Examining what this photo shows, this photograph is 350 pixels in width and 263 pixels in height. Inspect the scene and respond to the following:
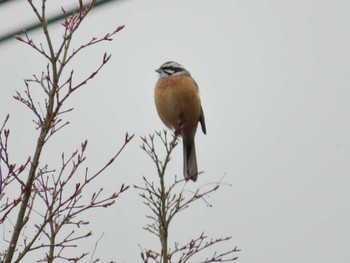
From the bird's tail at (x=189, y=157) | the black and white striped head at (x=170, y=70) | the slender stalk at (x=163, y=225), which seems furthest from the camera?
the black and white striped head at (x=170, y=70)

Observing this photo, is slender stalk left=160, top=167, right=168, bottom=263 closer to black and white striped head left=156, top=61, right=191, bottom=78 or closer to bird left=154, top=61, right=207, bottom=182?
bird left=154, top=61, right=207, bottom=182

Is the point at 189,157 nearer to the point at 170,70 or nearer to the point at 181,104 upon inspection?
the point at 181,104

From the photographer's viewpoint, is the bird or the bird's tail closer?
the bird's tail

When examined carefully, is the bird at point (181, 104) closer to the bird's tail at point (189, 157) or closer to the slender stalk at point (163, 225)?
the bird's tail at point (189, 157)

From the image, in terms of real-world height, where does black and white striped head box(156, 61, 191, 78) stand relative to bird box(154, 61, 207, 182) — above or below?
above

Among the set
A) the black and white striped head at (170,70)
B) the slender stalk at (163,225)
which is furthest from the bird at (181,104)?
the slender stalk at (163,225)

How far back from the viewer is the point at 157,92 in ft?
17.4

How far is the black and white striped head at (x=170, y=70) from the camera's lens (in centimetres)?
538

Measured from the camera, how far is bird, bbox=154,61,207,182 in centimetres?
514

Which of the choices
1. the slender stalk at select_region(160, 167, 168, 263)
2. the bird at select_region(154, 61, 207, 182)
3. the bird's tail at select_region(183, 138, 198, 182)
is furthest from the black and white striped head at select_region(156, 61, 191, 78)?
the slender stalk at select_region(160, 167, 168, 263)

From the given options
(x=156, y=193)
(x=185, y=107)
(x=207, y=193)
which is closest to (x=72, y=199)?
(x=156, y=193)

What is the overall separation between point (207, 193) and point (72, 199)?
0.94 metres

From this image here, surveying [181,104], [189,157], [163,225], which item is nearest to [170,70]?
[181,104]

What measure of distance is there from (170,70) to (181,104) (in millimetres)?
401
